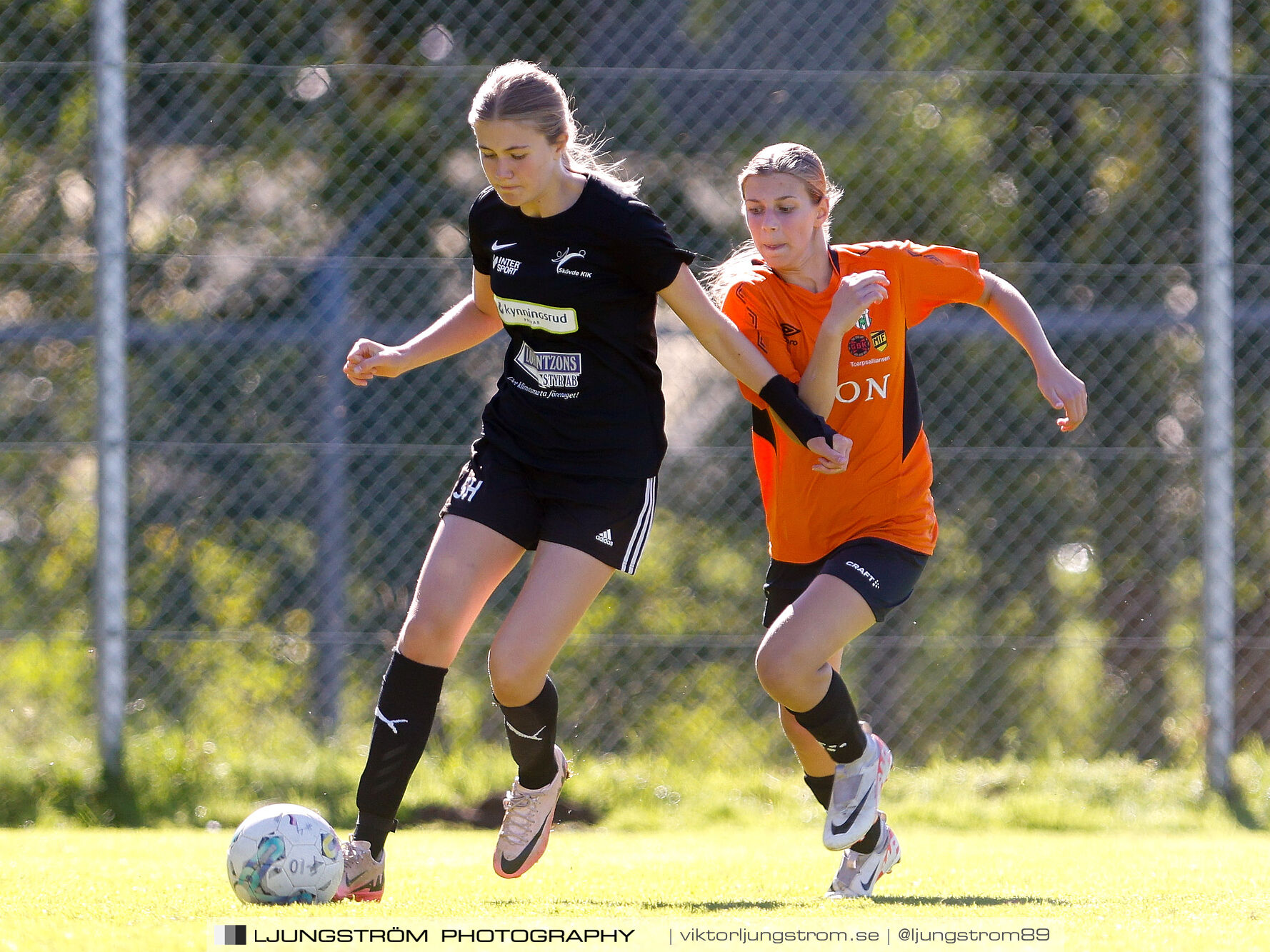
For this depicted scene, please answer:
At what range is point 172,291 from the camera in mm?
5676

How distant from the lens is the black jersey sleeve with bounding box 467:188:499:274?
10.7 ft

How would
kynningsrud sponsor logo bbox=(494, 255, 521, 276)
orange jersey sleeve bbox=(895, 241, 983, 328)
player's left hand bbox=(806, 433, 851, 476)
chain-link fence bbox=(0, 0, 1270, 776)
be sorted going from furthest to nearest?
chain-link fence bbox=(0, 0, 1270, 776) → orange jersey sleeve bbox=(895, 241, 983, 328) → kynningsrud sponsor logo bbox=(494, 255, 521, 276) → player's left hand bbox=(806, 433, 851, 476)

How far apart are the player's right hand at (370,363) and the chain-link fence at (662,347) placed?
7.05ft

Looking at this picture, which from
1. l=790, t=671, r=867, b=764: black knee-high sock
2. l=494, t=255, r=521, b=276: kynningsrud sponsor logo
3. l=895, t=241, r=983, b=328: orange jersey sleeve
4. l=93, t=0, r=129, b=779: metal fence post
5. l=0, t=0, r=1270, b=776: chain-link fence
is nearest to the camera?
l=494, t=255, r=521, b=276: kynningsrud sponsor logo

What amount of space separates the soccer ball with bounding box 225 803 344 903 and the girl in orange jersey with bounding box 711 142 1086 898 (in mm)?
1026

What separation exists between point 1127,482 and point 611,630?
2179mm

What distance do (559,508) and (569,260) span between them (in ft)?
1.78

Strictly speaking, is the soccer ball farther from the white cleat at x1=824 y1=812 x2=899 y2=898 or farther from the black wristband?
the black wristband

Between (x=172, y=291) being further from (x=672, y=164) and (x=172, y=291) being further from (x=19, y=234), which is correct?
(x=672, y=164)

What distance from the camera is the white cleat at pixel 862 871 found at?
3416mm

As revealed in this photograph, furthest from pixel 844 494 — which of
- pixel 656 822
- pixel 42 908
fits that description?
pixel 656 822

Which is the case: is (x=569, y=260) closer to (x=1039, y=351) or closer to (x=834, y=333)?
(x=834, y=333)

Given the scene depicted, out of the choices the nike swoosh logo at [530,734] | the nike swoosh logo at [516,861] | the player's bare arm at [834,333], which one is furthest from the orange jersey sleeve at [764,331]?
the nike swoosh logo at [516,861]

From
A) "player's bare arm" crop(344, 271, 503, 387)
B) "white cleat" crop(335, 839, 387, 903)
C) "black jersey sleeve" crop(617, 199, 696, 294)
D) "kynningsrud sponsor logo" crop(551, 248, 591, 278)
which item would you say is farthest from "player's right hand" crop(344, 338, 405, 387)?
"white cleat" crop(335, 839, 387, 903)
